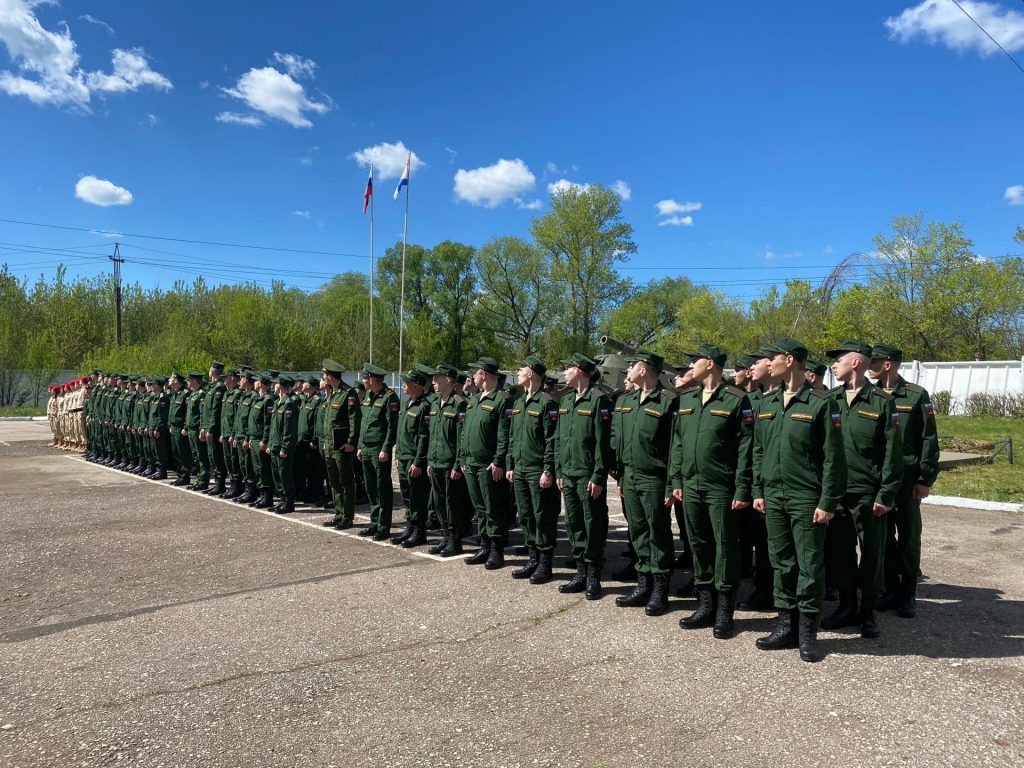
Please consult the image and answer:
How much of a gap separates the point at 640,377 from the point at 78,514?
7839 mm

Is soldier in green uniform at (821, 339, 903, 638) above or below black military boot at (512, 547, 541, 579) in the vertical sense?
above

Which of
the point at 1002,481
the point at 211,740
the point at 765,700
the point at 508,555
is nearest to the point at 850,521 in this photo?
the point at 765,700

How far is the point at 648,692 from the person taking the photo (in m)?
3.78

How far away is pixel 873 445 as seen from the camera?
16.3ft

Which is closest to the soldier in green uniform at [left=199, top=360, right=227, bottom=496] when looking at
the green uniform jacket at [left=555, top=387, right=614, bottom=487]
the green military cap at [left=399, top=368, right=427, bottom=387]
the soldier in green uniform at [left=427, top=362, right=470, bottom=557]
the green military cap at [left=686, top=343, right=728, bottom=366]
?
the green military cap at [left=399, top=368, right=427, bottom=387]

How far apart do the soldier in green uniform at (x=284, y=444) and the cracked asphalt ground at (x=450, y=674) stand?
2.65 meters

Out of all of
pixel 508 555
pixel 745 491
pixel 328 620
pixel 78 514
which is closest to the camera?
pixel 745 491

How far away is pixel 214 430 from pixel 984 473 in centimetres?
1279

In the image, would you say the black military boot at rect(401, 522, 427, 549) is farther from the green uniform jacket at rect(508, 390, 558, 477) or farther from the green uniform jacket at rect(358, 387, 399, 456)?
the green uniform jacket at rect(508, 390, 558, 477)

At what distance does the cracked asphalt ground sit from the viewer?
320 cm

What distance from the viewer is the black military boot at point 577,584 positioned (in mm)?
5711

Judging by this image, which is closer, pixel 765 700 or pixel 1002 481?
pixel 765 700

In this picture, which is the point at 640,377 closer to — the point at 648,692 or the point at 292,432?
the point at 648,692

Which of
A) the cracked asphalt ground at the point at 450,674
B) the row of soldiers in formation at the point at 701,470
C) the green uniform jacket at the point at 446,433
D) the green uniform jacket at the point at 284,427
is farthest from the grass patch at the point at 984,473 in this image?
the green uniform jacket at the point at 284,427
